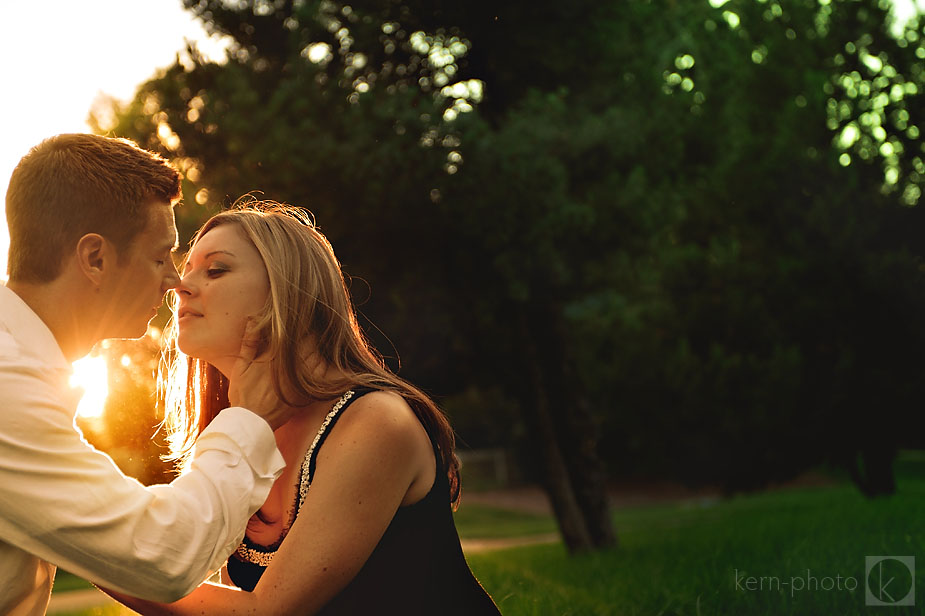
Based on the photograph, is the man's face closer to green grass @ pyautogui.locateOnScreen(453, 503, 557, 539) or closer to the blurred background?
the blurred background

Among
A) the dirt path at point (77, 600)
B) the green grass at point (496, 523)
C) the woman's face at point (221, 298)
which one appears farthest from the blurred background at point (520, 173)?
the green grass at point (496, 523)

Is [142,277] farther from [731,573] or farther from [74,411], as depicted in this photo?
[731,573]

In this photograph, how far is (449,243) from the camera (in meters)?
10.2

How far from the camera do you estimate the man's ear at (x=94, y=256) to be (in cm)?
226

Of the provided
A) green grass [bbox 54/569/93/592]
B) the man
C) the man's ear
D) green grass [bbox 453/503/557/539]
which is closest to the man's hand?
the man

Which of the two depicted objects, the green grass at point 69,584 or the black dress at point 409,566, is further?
the green grass at point 69,584

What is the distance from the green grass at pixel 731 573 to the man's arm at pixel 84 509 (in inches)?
132

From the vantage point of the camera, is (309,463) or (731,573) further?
(731,573)

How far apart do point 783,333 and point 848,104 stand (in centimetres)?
499

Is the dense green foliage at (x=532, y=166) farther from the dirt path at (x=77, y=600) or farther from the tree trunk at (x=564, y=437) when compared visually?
the dirt path at (x=77, y=600)

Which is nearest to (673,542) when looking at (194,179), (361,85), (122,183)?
(361,85)

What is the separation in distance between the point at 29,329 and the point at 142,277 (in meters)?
0.38

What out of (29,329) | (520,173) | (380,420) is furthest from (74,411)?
(520,173)

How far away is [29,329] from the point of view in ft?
6.95
